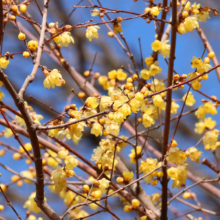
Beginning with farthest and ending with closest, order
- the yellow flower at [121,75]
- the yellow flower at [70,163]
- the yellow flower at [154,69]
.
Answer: the yellow flower at [121,75], the yellow flower at [154,69], the yellow flower at [70,163]

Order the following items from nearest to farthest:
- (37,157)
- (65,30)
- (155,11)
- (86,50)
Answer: (37,157) → (65,30) → (155,11) → (86,50)

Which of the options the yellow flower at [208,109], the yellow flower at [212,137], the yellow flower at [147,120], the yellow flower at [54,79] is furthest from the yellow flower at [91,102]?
the yellow flower at [208,109]

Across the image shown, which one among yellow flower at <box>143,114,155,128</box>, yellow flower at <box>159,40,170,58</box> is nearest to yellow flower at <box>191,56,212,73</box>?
yellow flower at <box>159,40,170,58</box>

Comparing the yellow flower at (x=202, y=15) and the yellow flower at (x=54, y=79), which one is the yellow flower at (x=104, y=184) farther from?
the yellow flower at (x=202, y=15)

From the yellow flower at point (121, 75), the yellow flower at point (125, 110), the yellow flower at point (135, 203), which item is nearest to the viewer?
the yellow flower at point (125, 110)

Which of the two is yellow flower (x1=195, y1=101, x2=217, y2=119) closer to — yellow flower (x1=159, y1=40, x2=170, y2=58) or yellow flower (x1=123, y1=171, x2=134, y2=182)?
yellow flower (x1=159, y1=40, x2=170, y2=58)

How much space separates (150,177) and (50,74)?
0.78 meters

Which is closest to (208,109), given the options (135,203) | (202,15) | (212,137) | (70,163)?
(212,137)

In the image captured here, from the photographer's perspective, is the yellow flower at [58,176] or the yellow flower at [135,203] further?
the yellow flower at [135,203]

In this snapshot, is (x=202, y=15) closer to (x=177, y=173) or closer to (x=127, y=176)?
(x=177, y=173)

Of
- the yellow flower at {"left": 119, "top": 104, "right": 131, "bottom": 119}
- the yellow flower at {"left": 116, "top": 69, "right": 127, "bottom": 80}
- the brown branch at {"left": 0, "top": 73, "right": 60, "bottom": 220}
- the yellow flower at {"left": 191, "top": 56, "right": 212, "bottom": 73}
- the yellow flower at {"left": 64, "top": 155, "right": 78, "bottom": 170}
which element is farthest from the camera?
the yellow flower at {"left": 116, "top": 69, "right": 127, "bottom": 80}

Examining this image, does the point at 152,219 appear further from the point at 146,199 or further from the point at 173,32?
the point at 173,32

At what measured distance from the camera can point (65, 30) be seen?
4.30ft

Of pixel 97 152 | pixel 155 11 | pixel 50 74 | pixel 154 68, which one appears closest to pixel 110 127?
pixel 97 152
